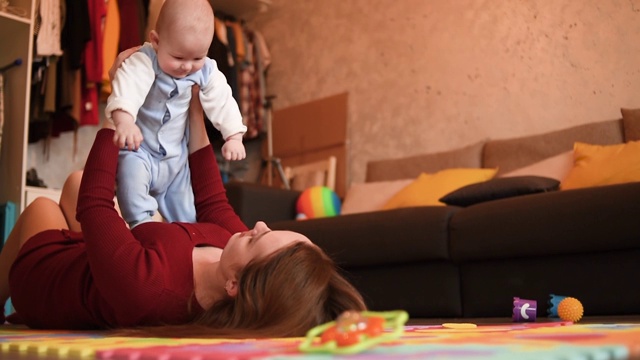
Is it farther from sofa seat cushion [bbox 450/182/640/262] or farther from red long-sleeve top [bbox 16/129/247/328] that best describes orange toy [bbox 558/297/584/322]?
red long-sleeve top [bbox 16/129/247/328]

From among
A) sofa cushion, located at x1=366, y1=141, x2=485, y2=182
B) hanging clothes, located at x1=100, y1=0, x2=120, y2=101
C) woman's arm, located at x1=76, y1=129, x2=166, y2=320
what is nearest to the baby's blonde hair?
woman's arm, located at x1=76, y1=129, x2=166, y2=320

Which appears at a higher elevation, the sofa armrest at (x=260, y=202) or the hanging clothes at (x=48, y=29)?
the hanging clothes at (x=48, y=29)

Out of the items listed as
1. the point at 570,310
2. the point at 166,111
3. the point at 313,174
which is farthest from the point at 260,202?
the point at 570,310

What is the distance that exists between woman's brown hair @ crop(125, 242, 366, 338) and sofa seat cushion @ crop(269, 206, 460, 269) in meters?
1.30

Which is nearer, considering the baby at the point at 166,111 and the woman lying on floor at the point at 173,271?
the woman lying on floor at the point at 173,271

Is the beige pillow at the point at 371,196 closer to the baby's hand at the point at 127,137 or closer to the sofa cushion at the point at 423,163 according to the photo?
the sofa cushion at the point at 423,163

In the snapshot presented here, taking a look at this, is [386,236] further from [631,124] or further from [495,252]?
[631,124]

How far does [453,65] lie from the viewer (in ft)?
13.1

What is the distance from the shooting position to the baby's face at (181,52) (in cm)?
149

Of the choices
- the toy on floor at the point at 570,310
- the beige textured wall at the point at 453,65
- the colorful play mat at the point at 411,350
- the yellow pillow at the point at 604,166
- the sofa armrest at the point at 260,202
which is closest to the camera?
the colorful play mat at the point at 411,350

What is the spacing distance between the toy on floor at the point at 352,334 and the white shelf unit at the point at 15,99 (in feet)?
9.89

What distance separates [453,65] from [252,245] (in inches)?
117

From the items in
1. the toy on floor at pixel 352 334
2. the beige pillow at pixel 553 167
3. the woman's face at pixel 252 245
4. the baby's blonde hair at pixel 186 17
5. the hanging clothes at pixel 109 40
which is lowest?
the toy on floor at pixel 352 334

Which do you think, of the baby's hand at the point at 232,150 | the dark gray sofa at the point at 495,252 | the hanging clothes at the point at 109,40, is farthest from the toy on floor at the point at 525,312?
the hanging clothes at the point at 109,40
